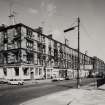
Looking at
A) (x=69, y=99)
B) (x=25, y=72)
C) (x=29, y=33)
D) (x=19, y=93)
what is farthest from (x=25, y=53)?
(x=69, y=99)

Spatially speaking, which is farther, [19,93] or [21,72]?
[21,72]

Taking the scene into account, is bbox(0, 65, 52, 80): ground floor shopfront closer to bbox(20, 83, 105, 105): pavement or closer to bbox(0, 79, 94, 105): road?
bbox(0, 79, 94, 105): road

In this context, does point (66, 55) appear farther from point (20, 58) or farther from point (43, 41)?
point (20, 58)

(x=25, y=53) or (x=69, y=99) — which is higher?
(x=25, y=53)

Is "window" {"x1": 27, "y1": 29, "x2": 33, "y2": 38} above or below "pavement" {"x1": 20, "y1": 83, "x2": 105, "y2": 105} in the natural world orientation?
above

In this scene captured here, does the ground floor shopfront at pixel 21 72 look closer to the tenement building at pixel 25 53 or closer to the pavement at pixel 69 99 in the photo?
the tenement building at pixel 25 53

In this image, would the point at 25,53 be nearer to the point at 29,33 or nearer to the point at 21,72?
the point at 21,72

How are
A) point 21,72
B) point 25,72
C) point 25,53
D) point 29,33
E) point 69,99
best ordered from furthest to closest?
point 29,33 → point 25,72 → point 25,53 → point 21,72 → point 69,99

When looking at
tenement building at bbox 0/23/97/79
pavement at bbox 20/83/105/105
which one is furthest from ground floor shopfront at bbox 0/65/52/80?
pavement at bbox 20/83/105/105

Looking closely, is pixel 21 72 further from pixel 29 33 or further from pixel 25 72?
pixel 29 33

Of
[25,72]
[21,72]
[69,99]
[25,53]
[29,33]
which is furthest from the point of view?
[29,33]

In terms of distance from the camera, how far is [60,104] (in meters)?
11.2

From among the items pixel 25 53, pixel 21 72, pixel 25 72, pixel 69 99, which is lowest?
pixel 69 99

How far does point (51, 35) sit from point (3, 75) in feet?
71.1
